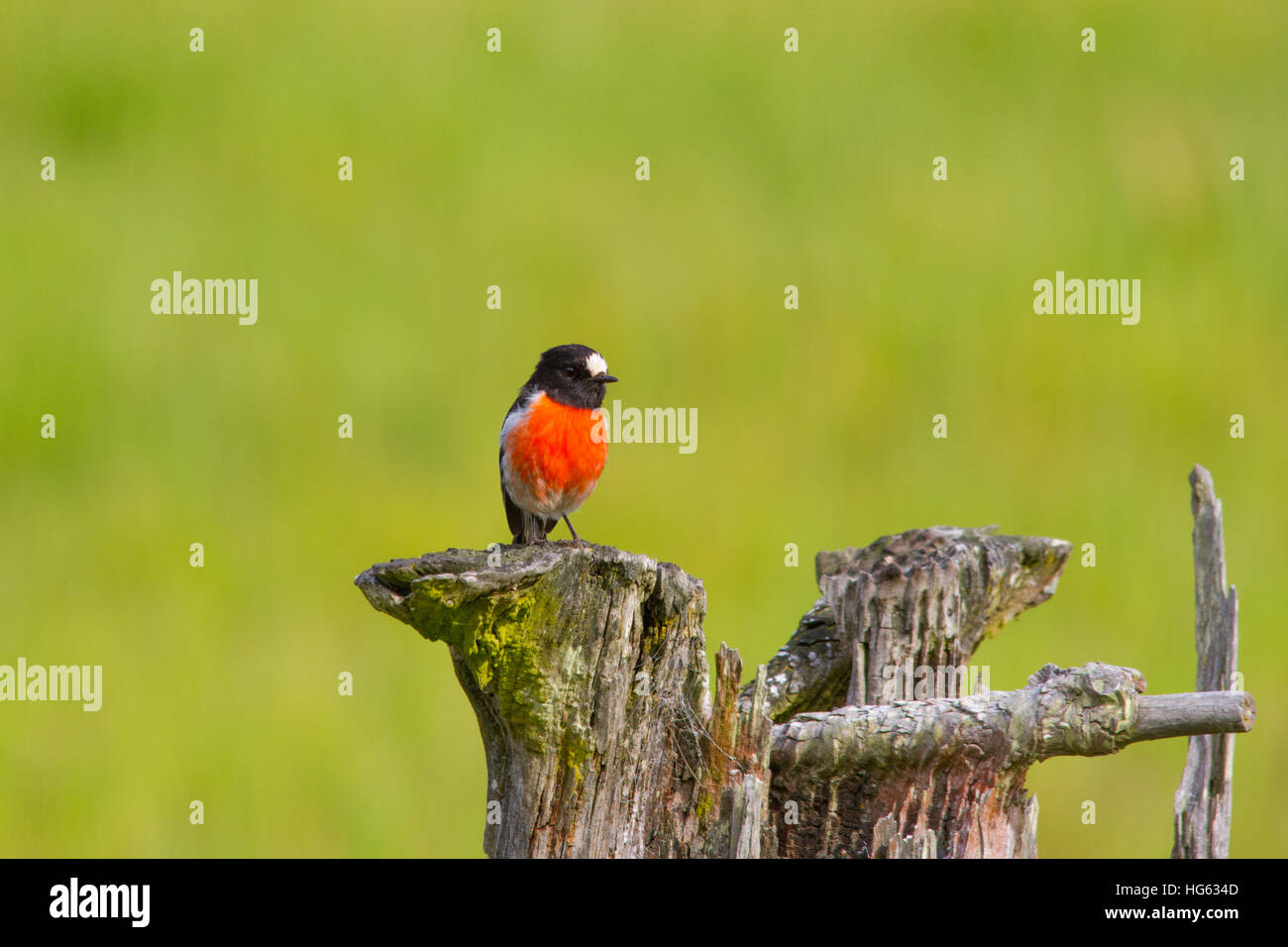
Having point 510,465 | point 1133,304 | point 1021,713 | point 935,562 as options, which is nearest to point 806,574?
point 1133,304

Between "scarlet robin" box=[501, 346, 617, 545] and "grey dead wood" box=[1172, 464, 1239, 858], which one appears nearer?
"grey dead wood" box=[1172, 464, 1239, 858]

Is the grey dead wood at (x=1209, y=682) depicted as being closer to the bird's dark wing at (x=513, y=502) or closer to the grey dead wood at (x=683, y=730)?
the grey dead wood at (x=683, y=730)

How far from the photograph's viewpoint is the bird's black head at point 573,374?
23.1 ft

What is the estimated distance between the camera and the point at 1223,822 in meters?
5.30

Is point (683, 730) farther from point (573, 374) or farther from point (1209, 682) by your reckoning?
point (573, 374)

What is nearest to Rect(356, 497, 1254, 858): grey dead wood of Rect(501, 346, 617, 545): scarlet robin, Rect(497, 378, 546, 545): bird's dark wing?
Rect(501, 346, 617, 545): scarlet robin

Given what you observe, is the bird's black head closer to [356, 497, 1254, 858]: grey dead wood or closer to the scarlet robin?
the scarlet robin

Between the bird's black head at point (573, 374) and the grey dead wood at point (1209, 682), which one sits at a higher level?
the bird's black head at point (573, 374)

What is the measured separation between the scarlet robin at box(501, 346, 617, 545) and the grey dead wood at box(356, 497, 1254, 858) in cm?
218

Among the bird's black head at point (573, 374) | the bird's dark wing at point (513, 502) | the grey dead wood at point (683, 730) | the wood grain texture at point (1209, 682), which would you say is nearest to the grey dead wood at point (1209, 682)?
the wood grain texture at point (1209, 682)

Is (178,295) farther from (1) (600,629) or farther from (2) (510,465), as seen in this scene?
(1) (600,629)

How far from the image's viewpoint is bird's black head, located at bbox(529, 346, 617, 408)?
7043 millimetres

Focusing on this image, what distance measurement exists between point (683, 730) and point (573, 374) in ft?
9.63
